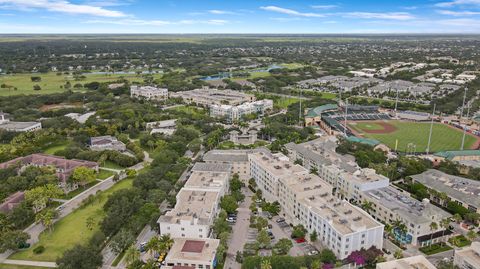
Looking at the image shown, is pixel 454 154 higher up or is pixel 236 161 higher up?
pixel 236 161

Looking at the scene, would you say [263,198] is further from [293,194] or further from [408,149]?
[408,149]

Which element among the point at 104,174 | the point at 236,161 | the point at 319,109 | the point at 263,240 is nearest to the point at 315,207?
the point at 263,240

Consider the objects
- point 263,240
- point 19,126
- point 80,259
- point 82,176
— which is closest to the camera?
point 80,259

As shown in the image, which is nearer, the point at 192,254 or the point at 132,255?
the point at 132,255

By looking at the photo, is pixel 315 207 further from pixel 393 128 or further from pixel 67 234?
pixel 393 128

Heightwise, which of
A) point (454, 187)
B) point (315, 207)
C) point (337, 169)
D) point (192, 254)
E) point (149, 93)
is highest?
point (149, 93)

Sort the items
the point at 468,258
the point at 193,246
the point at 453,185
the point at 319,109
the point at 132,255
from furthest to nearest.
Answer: the point at 319,109 → the point at 453,185 → the point at 193,246 → the point at 132,255 → the point at 468,258
